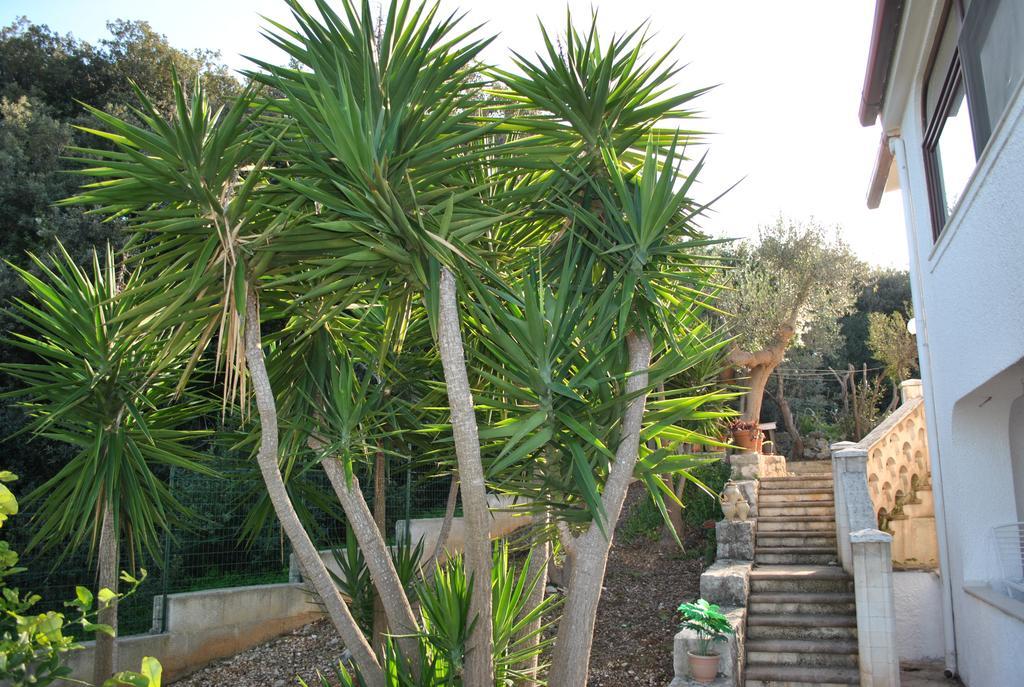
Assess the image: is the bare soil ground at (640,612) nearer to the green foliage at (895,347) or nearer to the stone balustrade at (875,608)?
the stone balustrade at (875,608)

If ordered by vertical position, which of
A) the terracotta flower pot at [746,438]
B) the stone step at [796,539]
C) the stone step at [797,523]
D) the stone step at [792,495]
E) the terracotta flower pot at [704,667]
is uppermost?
the terracotta flower pot at [746,438]

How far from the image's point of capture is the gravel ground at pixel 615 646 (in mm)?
7695

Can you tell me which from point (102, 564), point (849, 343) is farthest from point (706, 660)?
point (849, 343)

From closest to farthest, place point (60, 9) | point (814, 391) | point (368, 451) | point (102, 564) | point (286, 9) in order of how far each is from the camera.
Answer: point (286, 9), point (368, 451), point (102, 564), point (60, 9), point (814, 391)

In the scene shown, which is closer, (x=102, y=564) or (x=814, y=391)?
(x=102, y=564)

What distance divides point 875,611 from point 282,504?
5.64 m

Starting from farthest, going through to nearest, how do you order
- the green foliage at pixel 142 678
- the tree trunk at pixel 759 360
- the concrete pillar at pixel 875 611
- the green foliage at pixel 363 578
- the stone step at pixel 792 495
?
the tree trunk at pixel 759 360 < the stone step at pixel 792 495 < the concrete pillar at pixel 875 611 < the green foliage at pixel 363 578 < the green foliage at pixel 142 678

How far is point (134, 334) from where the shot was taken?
464 centimetres

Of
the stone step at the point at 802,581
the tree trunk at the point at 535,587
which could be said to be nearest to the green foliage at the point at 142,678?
the tree trunk at the point at 535,587

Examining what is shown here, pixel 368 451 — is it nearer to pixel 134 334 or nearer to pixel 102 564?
pixel 134 334

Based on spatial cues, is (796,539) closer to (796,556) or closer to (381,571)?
(796,556)

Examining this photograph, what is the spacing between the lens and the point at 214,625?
812cm

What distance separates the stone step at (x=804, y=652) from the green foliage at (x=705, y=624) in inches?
47.8

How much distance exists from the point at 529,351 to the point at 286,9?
8.30ft
